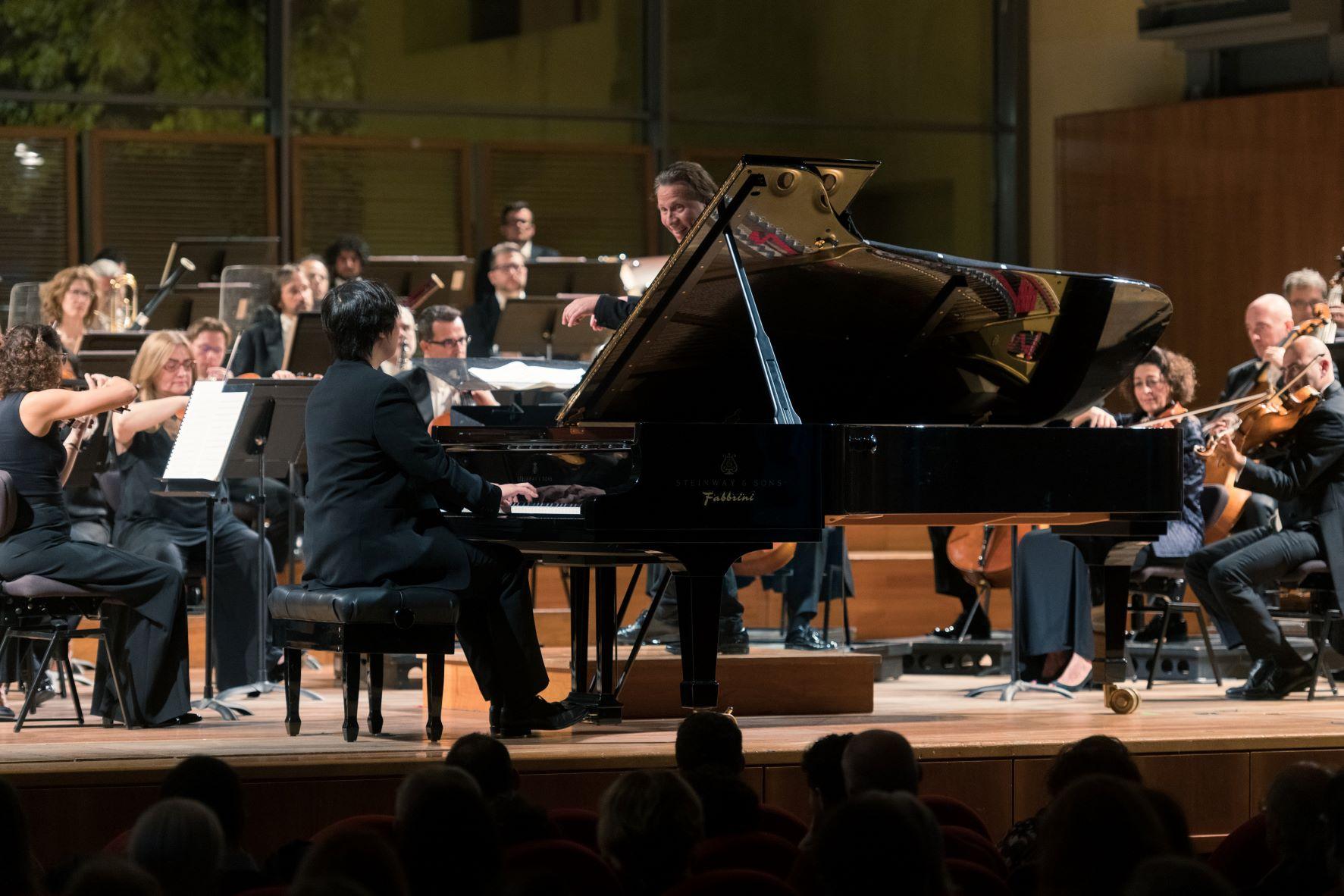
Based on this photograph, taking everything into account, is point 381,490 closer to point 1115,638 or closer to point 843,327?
point 843,327

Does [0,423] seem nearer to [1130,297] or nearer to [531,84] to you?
[1130,297]

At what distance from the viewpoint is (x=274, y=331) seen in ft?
28.8

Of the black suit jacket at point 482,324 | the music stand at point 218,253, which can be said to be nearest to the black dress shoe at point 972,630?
the black suit jacket at point 482,324

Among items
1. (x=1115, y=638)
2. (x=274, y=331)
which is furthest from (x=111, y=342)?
(x=1115, y=638)

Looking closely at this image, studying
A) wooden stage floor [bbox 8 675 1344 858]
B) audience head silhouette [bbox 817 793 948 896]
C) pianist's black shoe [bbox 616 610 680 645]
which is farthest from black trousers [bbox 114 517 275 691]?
audience head silhouette [bbox 817 793 948 896]

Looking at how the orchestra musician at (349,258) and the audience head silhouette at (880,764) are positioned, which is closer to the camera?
the audience head silhouette at (880,764)

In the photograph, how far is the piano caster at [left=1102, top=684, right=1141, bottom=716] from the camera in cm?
595

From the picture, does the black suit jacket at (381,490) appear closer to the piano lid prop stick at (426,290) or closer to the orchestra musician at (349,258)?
the piano lid prop stick at (426,290)

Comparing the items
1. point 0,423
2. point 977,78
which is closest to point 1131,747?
point 0,423

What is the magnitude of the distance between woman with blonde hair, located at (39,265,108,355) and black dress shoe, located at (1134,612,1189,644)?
177 inches

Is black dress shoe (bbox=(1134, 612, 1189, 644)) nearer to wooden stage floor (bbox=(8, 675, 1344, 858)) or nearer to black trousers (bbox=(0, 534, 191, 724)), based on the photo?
wooden stage floor (bbox=(8, 675, 1344, 858))

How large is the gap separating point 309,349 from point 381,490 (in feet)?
10.4

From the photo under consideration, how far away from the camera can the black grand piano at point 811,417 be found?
501 centimetres

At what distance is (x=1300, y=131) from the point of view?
1098 cm
